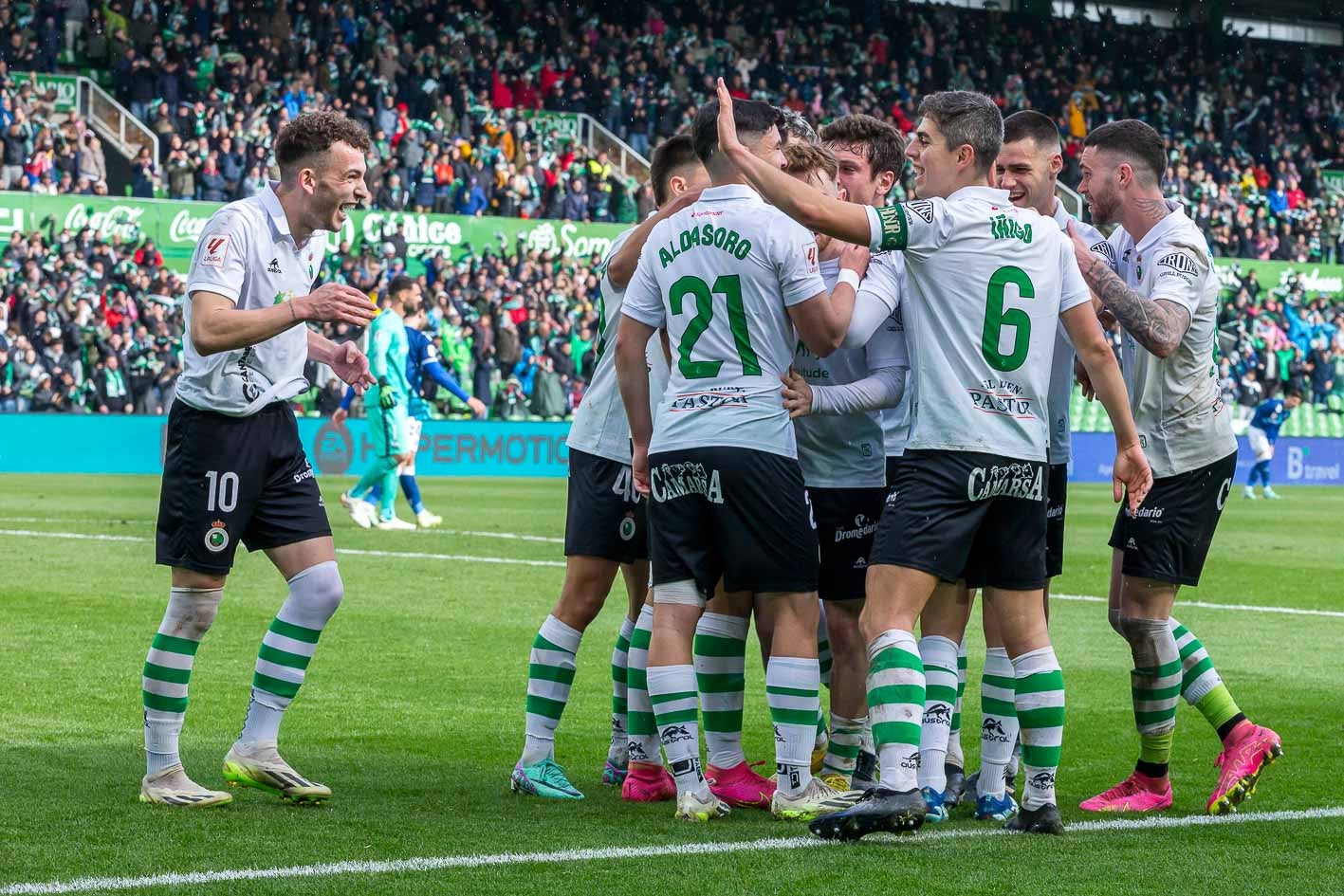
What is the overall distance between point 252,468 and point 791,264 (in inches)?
72.6

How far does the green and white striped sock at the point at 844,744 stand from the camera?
597 centimetres

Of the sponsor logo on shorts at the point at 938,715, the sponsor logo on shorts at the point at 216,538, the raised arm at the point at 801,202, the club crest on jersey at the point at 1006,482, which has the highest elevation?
the raised arm at the point at 801,202

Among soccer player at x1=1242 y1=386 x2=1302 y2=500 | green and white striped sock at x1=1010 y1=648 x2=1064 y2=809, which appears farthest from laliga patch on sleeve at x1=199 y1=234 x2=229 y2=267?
soccer player at x1=1242 y1=386 x2=1302 y2=500

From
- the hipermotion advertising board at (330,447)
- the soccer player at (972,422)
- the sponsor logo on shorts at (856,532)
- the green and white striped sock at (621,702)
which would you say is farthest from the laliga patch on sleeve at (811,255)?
the hipermotion advertising board at (330,447)

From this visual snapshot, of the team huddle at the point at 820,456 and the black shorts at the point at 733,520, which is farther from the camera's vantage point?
the black shorts at the point at 733,520

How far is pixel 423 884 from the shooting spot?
4410 mm

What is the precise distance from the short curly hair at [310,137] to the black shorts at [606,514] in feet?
4.39

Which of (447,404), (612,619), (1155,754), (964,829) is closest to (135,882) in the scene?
(964,829)

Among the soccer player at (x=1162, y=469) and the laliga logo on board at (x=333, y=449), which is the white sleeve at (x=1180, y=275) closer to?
the soccer player at (x=1162, y=469)

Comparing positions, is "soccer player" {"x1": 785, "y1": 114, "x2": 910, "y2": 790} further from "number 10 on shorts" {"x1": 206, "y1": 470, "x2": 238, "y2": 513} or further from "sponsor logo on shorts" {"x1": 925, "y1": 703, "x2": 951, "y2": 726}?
"number 10 on shorts" {"x1": 206, "y1": 470, "x2": 238, "y2": 513}

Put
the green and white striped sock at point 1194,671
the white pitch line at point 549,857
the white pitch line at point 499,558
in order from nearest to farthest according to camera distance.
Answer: the white pitch line at point 549,857, the green and white striped sock at point 1194,671, the white pitch line at point 499,558

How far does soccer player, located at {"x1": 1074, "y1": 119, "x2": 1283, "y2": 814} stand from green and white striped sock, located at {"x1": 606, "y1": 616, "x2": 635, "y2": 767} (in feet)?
5.42

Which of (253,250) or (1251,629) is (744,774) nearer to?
(253,250)

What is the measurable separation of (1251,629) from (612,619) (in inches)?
159
